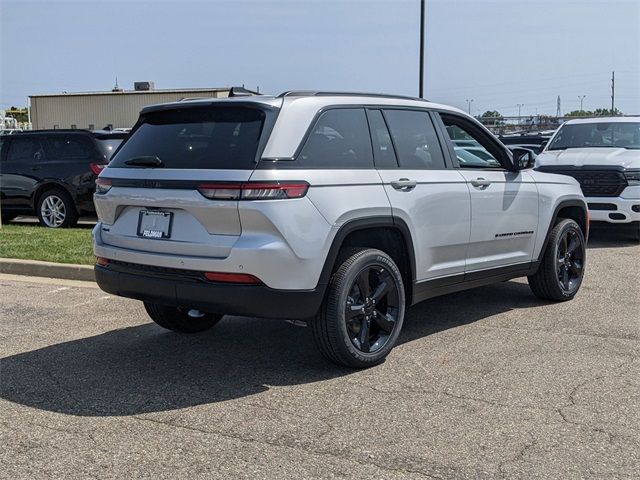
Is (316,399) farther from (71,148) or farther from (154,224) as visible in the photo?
(71,148)

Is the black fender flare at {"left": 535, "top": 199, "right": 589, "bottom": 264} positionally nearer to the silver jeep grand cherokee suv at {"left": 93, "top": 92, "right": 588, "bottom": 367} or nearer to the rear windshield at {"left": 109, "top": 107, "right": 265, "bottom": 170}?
the silver jeep grand cherokee suv at {"left": 93, "top": 92, "right": 588, "bottom": 367}

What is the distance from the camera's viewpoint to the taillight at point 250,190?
15.6 ft

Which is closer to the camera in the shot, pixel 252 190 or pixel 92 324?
pixel 252 190

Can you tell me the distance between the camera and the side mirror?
6.94 m

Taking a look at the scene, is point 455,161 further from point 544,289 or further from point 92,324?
point 92,324

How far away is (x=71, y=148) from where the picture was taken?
13.4 metres

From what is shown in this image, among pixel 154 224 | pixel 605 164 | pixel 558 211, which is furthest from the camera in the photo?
pixel 605 164

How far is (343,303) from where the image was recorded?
16.9 feet

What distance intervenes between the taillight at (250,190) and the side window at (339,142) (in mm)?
257

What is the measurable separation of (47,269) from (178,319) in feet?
11.2

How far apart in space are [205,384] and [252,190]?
131 centimetres

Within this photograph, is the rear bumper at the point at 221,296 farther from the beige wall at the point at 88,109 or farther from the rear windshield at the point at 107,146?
the beige wall at the point at 88,109

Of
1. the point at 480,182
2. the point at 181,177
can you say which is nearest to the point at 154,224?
the point at 181,177

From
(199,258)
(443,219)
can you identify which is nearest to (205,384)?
(199,258)
